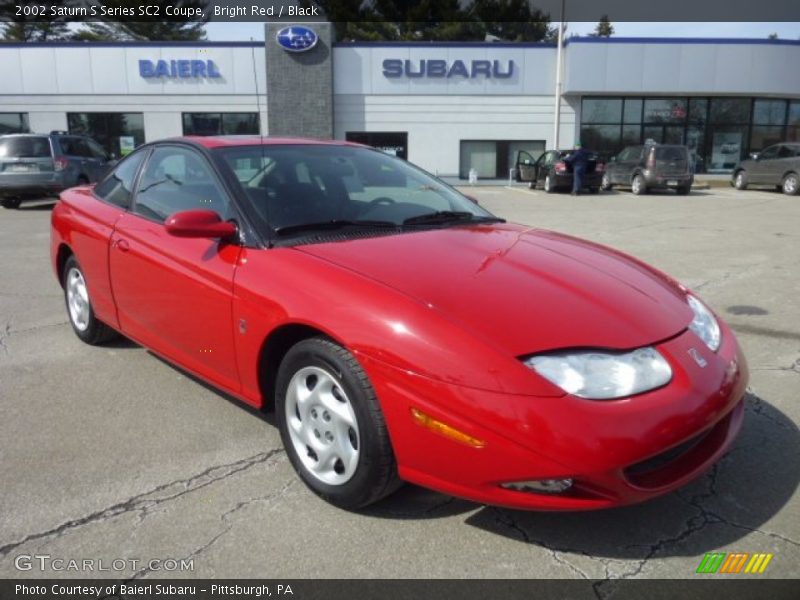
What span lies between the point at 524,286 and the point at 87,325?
3.42 metres

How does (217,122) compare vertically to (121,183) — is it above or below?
above

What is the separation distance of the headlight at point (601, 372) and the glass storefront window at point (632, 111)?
27752 millimetres

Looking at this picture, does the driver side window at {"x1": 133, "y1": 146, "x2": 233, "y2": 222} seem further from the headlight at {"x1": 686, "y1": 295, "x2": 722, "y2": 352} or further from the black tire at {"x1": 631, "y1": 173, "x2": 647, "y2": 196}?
the black tire at {"x1": 631, "y1": 173, "x2": 647, "y2": 196}

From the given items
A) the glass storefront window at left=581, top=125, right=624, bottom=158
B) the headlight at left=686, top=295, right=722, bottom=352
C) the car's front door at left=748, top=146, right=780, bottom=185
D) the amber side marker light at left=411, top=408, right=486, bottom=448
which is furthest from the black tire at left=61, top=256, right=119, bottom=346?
the glass storefront window at left=581, top=125, right=624, bottom=158

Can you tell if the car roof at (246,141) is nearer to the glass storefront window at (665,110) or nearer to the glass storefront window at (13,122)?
the glass storefront window at (665,110)

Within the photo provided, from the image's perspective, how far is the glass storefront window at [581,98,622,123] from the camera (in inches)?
1083

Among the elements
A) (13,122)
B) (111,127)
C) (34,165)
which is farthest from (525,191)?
(13,122)

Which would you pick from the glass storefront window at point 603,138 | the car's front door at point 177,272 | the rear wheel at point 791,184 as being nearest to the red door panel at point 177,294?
the car's front door at point 177,272

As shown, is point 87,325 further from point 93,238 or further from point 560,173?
point 560,173

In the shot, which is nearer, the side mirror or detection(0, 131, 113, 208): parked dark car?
the side mirror

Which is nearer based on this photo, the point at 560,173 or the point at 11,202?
the point at 11,202

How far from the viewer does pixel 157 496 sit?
2797 millimetres
